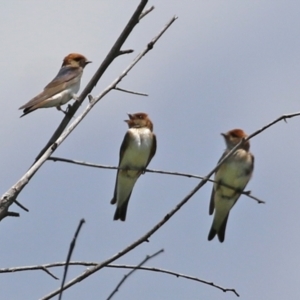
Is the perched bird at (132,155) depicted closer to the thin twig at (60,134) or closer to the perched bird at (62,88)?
the perched bird at (62,88)

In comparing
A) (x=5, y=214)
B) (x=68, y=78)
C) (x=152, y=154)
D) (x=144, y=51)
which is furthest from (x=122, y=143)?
(x=5, y=214)

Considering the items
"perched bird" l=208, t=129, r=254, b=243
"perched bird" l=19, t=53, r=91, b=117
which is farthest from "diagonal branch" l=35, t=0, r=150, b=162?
"perched bird" l=208, t=129, r=254, b=243

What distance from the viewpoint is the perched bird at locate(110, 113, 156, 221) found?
10.7 meters

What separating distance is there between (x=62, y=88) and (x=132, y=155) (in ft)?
4.02

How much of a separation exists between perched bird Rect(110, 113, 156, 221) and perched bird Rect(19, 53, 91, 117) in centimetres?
90

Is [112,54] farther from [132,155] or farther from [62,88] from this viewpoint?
[132,155]

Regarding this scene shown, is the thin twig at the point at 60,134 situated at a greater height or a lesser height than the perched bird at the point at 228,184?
lesser

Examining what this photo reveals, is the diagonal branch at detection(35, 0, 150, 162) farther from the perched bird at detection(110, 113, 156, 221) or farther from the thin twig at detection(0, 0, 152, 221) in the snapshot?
the perched bird at detection(110, 113, 156, 221)

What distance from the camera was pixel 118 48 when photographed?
5.13 metres

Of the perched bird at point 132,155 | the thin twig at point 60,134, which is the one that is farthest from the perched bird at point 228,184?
the thin twig at point 60,134

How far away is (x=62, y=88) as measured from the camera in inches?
415

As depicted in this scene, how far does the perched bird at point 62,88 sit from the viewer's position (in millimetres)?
9781

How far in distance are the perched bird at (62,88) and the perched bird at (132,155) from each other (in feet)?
2.94

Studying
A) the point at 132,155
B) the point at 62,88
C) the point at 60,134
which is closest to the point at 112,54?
the point at 60,134
